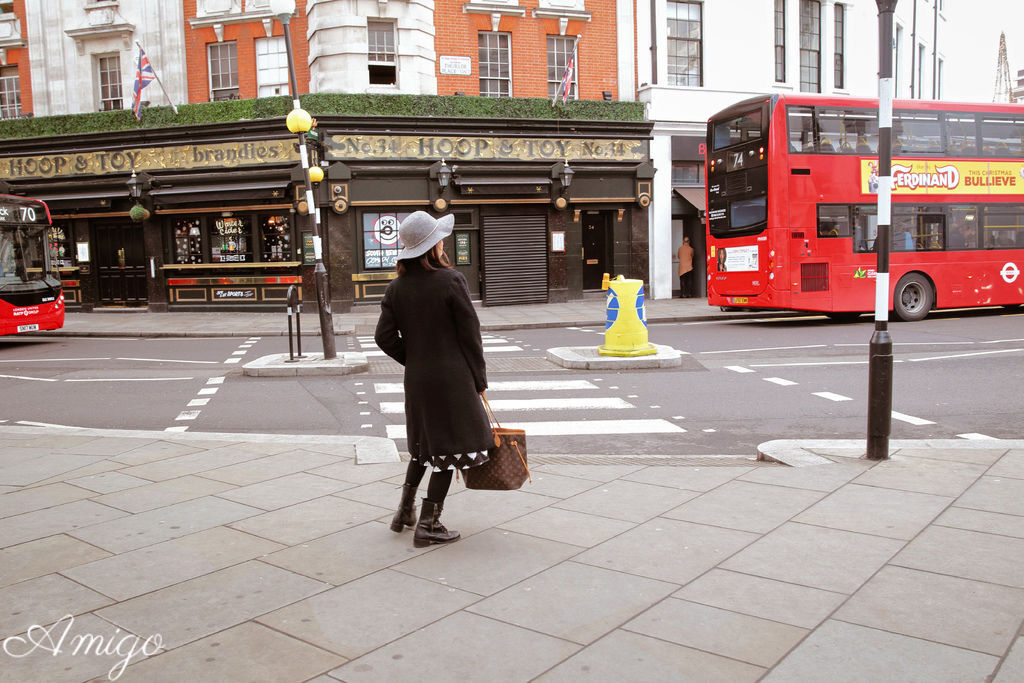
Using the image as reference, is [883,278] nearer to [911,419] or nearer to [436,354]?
[911,419]

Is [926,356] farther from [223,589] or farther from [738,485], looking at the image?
[223,589]

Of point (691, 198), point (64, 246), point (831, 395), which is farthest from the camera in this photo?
point (691, 198)

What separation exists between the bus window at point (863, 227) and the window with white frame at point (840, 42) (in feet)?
40.2

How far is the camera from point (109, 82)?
24.5 m

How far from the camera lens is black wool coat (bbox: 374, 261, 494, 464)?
4.50 metres

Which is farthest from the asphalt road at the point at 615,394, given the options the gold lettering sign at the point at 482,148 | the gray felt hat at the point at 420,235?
the gold lettering sign at the point at 482,148

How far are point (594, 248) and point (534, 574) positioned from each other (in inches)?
853

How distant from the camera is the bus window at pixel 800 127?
55.0 ft

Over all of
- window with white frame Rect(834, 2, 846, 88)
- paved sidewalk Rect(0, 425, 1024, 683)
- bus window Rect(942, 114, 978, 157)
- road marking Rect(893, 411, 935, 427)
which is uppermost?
window with white frame Rect(834, 2, 846, 88)

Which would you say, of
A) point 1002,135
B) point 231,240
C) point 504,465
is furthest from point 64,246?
point 1002,135

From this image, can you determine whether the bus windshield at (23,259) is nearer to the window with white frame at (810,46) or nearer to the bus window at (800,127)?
the bus window at (800,127)

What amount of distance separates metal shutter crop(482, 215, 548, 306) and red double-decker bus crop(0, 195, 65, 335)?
1082cm

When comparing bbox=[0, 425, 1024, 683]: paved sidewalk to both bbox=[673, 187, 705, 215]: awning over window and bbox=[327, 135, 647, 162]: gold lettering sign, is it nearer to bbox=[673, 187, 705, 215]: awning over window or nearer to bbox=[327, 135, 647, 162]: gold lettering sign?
bbox=[327, 135, 647, 162]: gold lettering sign

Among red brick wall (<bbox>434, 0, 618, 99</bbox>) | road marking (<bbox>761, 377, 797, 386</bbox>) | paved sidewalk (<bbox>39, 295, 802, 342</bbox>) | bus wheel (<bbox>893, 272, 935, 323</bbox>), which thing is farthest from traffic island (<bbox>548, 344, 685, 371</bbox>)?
red brick wall (<bbox>434, 0, 618, 99</bbox>)
